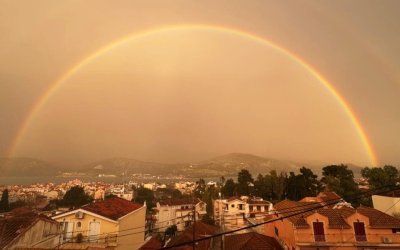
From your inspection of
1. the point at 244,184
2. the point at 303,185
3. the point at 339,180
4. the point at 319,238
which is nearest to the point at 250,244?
the point at 319,238

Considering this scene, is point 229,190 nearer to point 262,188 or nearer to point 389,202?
point 262,188

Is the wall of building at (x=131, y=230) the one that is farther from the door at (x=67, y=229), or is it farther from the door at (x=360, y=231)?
the door at (x=360, y=231)

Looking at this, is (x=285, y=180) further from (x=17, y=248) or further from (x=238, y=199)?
(x=17, y=248)

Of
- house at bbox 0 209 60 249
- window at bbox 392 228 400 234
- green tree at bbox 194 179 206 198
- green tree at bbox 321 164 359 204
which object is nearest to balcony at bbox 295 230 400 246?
window at bbox 392 228 400 234

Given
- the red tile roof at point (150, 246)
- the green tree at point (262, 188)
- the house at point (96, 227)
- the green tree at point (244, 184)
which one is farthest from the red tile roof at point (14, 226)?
the green tree at point (244, 184)

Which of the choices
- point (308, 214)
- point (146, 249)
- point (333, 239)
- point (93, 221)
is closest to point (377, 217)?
point (333, 239)

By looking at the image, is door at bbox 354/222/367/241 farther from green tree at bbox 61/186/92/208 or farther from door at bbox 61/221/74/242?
green tree at bbox 61/186/92/208
